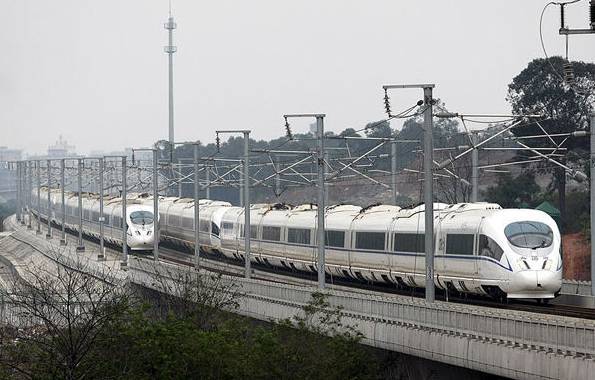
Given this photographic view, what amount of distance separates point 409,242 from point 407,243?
0.18 m

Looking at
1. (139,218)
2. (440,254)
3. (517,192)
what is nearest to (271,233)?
(440,254)

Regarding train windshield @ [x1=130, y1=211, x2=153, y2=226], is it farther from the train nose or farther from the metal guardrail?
the train nose

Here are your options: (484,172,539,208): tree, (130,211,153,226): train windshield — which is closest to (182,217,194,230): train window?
(130,211,153,226): train windshield

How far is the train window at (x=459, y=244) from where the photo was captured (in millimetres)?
54344

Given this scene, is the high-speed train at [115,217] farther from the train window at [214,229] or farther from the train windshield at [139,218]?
the train window at [214,229]

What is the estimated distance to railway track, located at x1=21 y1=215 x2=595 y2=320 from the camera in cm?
Result: 5044

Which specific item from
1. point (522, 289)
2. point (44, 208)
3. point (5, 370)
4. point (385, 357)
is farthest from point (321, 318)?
point (44, 208)

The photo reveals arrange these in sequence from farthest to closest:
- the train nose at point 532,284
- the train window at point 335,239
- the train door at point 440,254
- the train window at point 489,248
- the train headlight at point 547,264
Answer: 1. the train window at point 335,239
2. the train door at point 440,254
3. the train window at point 489,248
4. the train headlight at point 547,264
5. the train nose at point 532,284

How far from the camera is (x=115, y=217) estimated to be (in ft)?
389

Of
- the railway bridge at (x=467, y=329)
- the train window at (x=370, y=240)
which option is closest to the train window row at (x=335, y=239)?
the train window at (x=370, y=240)

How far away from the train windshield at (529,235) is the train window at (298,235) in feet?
80.7

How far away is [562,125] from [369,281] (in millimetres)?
48896

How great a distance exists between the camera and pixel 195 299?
193 feet

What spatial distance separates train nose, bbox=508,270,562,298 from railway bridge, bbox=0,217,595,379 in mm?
649
